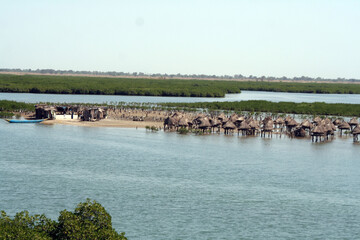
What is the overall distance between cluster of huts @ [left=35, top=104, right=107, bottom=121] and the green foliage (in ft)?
160

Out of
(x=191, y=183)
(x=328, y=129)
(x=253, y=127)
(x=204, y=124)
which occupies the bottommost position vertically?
(x=191, y=183)

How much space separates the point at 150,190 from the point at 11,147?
18698mm

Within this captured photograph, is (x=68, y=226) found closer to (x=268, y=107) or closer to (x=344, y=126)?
(x=344, y=126)

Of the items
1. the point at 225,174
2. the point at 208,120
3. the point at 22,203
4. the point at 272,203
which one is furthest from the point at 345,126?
the point at 22,203

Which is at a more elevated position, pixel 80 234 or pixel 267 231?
pixel 80 234

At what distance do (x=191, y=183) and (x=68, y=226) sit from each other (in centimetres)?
1733

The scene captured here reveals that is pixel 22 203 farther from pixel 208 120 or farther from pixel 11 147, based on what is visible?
pixel 208 120

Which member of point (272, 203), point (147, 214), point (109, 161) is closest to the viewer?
point (147, 214)

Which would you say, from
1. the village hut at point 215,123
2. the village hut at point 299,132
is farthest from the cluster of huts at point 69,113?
the village hut at point 299,132

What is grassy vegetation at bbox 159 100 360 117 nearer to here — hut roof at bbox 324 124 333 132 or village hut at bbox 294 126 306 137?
village hut at bbox 294 126 306 137

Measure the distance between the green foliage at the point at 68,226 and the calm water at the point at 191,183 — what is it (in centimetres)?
603

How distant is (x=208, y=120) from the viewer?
2381 inches

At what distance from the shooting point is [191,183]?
1361 inches

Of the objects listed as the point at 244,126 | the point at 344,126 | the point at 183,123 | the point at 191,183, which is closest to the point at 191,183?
the point at 191,183
